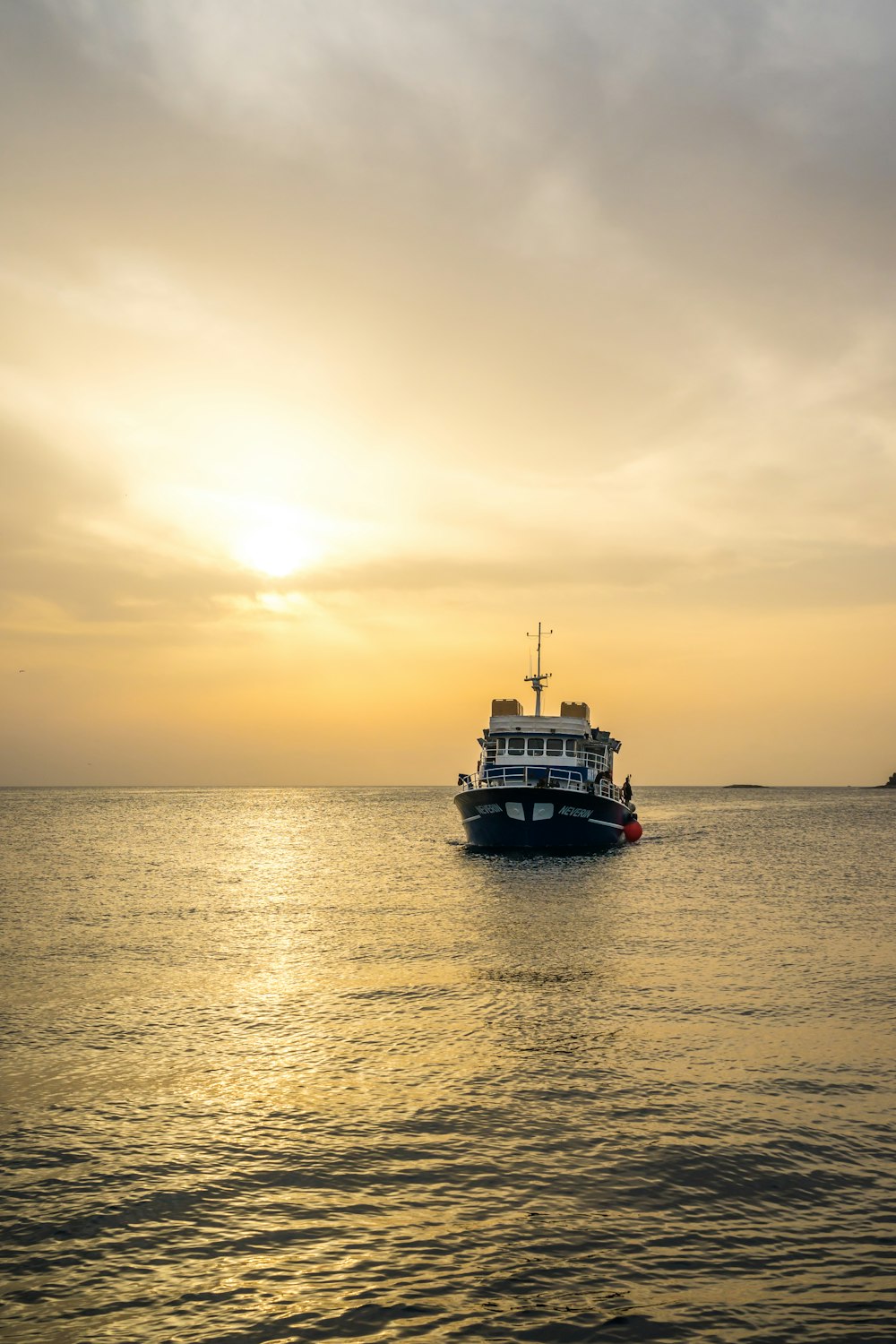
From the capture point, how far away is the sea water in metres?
7.63

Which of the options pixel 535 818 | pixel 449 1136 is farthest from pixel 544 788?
pixel 449 1136

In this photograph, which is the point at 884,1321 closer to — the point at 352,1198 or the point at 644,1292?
the point at 644,1292

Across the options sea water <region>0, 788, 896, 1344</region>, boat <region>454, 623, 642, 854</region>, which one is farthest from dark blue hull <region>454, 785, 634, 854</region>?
sea water <region>0, 788, 896, 1344</region>

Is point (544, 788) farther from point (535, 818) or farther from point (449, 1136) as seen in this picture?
point (449, 1136)

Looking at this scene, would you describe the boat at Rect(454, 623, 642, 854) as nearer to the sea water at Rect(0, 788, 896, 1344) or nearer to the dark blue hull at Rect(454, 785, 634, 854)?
the dark blue hull at Rect(454, 785, 634, 854)

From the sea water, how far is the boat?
22965 millimetres

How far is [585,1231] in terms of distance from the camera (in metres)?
8.78

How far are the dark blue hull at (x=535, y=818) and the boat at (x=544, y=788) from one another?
46 mm

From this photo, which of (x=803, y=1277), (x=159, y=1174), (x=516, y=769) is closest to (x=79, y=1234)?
(x=159, y=1174)

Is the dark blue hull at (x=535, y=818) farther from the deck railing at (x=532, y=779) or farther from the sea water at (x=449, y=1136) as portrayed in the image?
the sea water at (x=449, y=1136)

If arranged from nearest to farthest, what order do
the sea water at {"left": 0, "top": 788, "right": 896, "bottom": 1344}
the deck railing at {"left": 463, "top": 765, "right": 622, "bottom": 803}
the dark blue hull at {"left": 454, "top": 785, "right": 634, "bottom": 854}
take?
the sea water at {"left": 0, "top": 788, "right": 896, "bottom": 1344}, the dark blue hull at {"left": 454, "top": 785, "right": 634, "bottom": 854}, the deck railing at {"left": 463, "top": 765, "right": 622, "bottom": 803}

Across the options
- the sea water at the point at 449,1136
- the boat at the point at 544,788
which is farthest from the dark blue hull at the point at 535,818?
the sea water at the point at 449,1136

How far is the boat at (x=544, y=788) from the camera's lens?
51.1 meters

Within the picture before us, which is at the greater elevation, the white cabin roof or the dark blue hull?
the white cabin roof
